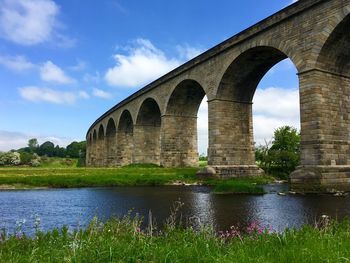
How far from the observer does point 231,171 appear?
33.7 metres

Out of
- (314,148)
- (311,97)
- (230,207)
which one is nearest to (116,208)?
(230,207)

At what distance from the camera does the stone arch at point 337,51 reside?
23.0m

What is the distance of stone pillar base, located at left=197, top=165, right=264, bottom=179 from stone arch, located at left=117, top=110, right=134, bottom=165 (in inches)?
1245

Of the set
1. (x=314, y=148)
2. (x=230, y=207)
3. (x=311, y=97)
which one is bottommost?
(x=230, y=207)

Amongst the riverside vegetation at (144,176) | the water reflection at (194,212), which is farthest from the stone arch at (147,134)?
the water reflection at (194,212)

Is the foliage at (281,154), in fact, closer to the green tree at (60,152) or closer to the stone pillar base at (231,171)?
the stone pillar base at (231,171)

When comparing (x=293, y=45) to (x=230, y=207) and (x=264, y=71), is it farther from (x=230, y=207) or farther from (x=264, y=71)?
(x=230, y=207)

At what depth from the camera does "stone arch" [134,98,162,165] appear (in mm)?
53875

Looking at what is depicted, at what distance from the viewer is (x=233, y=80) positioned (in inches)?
1362

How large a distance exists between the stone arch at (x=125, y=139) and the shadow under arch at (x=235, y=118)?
97.9 ft

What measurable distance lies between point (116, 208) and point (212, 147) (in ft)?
66.1

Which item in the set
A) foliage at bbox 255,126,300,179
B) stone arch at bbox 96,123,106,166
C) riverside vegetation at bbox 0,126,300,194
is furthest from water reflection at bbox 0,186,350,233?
stone arch at bbox 96,123,106,166

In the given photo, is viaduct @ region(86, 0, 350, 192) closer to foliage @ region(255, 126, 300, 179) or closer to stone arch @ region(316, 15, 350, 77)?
stone arch @ region(316, 15, 350, 77)

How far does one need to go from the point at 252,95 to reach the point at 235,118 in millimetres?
3021
